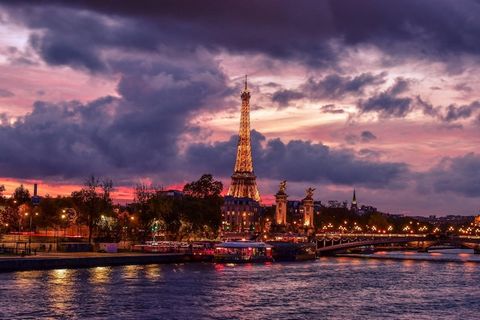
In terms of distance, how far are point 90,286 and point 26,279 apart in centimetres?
553

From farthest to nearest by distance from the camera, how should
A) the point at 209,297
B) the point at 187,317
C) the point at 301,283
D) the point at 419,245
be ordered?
the point at 419,245, the point at 301,283, the point at 209,297, the point at 187,317

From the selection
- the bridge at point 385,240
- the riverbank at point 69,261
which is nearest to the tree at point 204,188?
the bridge at point 385,240

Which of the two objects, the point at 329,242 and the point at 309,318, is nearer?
the point at 309,318

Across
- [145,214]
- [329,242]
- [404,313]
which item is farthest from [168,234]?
[404,313]

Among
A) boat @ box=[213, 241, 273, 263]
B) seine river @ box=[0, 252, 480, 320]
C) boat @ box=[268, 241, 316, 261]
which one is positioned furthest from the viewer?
boat @ box=[268, 241, 316, 261]

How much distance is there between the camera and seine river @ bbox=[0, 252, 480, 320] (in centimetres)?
5125

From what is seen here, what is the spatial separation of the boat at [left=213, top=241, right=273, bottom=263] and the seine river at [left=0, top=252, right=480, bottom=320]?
62.6 ft

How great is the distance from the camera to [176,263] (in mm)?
98500

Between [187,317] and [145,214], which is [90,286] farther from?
[145,214]

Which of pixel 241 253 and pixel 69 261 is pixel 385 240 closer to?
pixel 241 253

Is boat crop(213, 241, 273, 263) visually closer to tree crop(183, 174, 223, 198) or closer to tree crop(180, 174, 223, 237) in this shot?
tree crop(180, 174, 223, 237)

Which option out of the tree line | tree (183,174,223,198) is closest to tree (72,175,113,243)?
the tree line

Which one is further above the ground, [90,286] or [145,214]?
[145,214]

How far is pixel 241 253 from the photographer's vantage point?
10975cm
